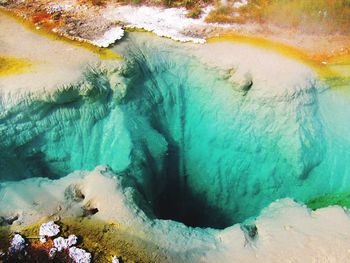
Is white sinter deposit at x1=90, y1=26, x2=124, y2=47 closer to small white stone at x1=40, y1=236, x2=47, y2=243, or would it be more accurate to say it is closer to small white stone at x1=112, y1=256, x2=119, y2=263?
small white stone at x1=40, y1=236, x2=47, y2=243

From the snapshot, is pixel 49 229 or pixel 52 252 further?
pixel 49 229

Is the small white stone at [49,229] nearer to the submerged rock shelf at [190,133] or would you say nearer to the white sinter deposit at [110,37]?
the submerged rock shelf at [190,133]

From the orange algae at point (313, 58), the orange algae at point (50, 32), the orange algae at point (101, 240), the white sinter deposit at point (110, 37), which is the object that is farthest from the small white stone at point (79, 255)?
the orange algae at point (313, 58)

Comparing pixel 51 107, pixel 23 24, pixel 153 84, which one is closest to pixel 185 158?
pixel 153 84

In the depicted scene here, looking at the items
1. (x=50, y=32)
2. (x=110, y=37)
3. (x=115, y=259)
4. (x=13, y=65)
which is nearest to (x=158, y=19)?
(x=110, y=37)

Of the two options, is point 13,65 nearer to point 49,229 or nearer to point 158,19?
point 158,19
